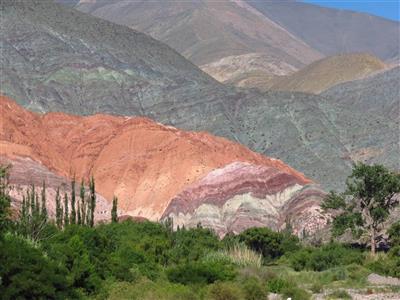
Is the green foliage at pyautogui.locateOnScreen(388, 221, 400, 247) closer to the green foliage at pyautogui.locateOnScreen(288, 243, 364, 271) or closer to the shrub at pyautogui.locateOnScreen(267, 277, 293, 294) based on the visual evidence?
the green foliage at pyautogui.locateOnScreen(288, 243, 364, 271)

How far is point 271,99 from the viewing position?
159750 millimetres

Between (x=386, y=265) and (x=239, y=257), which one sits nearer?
(x=386, y=265)

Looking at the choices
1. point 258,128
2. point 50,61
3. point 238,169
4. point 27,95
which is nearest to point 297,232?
point 238,169

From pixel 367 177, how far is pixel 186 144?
4744 centimetres

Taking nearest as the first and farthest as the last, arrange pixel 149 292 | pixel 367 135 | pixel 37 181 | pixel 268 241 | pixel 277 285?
pixel 149 292
pixel 277 285
pixel 268 241
pixel 37 181
pixel 367 135

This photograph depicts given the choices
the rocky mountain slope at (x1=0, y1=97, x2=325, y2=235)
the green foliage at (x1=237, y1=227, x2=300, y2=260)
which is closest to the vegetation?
the green foliage at (x1=237, y1=227, x2=300, y2=260)

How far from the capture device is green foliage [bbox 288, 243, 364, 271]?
62562mm

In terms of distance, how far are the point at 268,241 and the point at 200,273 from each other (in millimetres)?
33456

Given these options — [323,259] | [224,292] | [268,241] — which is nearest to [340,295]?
[224,292]

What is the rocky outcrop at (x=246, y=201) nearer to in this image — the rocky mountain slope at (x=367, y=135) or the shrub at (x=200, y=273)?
the rocky mountain slope at (x=367, y=135)

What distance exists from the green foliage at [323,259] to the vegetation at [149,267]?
0.06m

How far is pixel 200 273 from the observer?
1764 inches

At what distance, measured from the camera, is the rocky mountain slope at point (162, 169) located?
336ft

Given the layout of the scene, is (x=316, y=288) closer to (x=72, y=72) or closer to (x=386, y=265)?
(x=386, y=265)
